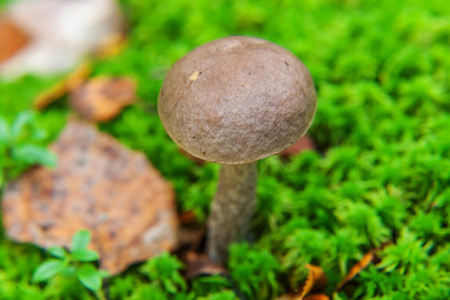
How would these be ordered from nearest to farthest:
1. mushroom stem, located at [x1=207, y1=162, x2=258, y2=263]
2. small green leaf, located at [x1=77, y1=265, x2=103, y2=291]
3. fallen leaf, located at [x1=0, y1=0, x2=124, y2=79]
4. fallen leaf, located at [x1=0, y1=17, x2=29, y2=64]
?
small green leaf, located at [x1=77, y1=265, x2=103, y2=291]
mushroom stem, located at [x1=207, y1=162, x2=258, y2=263]
fallen leaf, located at [x1=0, y1=0, x2=124, y2=79]
fallen leaf, located at [x1=0, y1=17, x2=29, y2=64]

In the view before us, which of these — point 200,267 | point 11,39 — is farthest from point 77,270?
point 11,39

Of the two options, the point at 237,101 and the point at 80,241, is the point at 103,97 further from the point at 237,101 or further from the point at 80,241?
the point at 237,101

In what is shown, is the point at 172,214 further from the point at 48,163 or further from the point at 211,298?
the point at 48,163

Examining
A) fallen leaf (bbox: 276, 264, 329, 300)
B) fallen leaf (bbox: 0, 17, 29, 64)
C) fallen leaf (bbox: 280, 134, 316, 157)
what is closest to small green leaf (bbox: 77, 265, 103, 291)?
fallen leaf (bbox: 276, 264, 329, 300)

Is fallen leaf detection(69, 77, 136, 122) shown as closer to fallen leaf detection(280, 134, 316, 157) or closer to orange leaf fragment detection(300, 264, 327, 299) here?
fallen leaf detection(280, 134, 316, 157)

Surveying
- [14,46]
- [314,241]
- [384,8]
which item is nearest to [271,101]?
[314,241]

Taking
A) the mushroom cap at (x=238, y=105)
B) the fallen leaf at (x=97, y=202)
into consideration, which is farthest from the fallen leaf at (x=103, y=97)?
the mushroom cap at (x=238, y=105)
